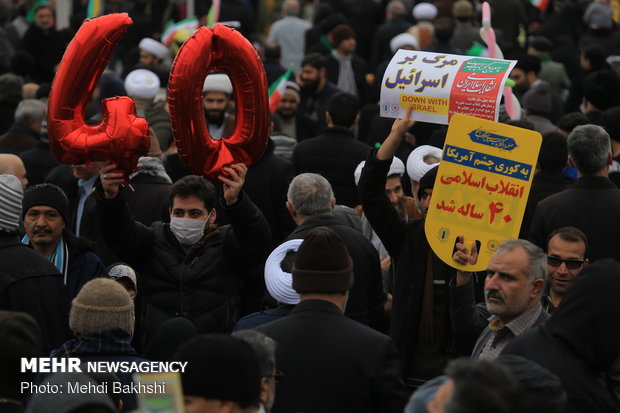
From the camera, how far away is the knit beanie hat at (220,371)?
397 cm

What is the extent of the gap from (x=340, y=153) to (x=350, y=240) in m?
2.85

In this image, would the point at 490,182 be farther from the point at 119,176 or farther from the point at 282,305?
the point at 119,176

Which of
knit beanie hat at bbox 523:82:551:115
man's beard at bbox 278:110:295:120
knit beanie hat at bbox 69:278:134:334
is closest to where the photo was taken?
knit beanie hat at bbox 69:278:134:334

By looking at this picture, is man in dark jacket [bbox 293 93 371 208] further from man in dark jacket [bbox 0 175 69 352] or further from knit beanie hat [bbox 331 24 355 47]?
knit beanie hat [bbox 331 24 355 47]

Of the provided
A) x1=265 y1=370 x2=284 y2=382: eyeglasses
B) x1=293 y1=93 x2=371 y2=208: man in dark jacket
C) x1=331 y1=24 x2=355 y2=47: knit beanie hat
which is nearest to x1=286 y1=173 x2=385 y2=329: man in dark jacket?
x1=265 y1=370 x2=284 y2=382: eyeglasses

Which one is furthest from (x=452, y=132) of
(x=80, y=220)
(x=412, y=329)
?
(x=80, y=220)

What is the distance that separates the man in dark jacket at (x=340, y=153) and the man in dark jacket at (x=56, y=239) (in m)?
2.99

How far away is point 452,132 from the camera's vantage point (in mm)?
6172

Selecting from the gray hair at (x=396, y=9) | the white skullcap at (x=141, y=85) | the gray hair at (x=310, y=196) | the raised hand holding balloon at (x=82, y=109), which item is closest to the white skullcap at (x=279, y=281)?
the gray hair at (x=310, y=196)

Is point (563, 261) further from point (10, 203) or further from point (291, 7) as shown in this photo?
point (291, 7)

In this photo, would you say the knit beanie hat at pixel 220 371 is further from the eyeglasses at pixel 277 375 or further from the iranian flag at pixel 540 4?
the iranian flag at pixel 540 4

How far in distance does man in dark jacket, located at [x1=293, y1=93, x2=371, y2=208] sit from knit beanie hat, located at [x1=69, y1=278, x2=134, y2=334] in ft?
14.1

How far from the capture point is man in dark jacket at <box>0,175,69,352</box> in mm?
6035

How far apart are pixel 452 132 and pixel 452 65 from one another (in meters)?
0.53
